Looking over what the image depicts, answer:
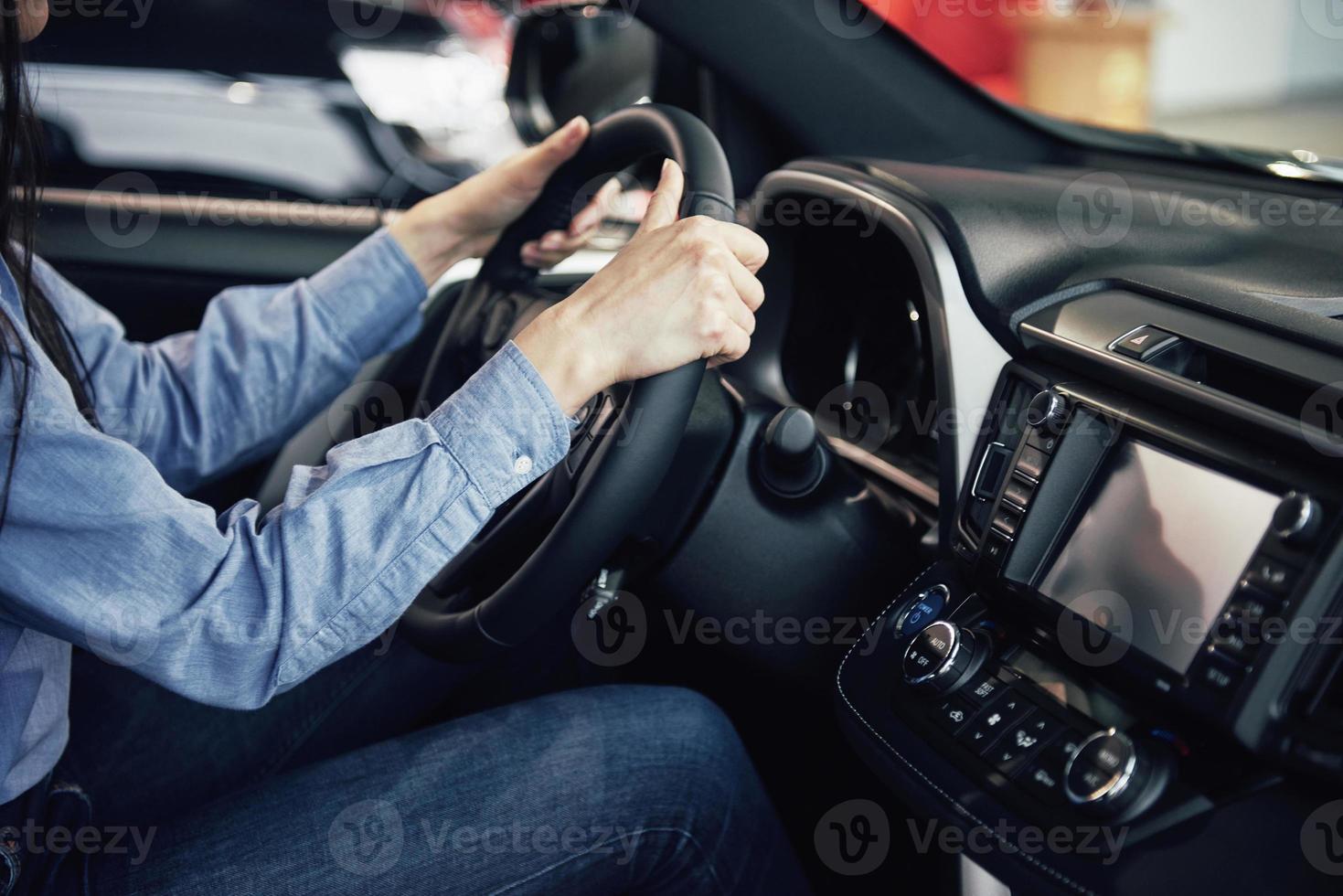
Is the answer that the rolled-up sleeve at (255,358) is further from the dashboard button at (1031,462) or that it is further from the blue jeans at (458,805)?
the dashboard button at (1031,462)

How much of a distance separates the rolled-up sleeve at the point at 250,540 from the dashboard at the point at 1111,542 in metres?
0.32

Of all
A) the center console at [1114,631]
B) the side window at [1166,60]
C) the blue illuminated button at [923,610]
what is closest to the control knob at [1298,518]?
the center console at [1114,631]

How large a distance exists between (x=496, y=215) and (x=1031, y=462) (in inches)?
22.8

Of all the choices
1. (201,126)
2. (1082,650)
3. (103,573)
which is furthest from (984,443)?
(201,126)

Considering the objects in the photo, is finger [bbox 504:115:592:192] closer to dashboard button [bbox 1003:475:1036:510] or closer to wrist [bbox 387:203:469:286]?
wrist [bbox 387:203:469:286]

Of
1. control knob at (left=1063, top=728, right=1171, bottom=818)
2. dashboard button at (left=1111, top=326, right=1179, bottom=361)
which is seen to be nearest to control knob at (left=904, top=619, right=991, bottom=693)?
control knob at (left=1063, top=728, right=1171, bottom=818)

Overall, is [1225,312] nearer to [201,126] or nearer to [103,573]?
[103,573]

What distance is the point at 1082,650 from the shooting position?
74 centimetres

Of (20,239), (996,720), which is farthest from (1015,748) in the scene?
(20,239)

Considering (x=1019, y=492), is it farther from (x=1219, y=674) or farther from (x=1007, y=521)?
(x=1219, y=674)

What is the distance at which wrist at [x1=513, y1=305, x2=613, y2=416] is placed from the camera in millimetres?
719

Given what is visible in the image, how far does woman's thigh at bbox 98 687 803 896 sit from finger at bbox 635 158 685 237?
41cm

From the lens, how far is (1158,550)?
694mm

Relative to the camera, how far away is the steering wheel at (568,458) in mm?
749
